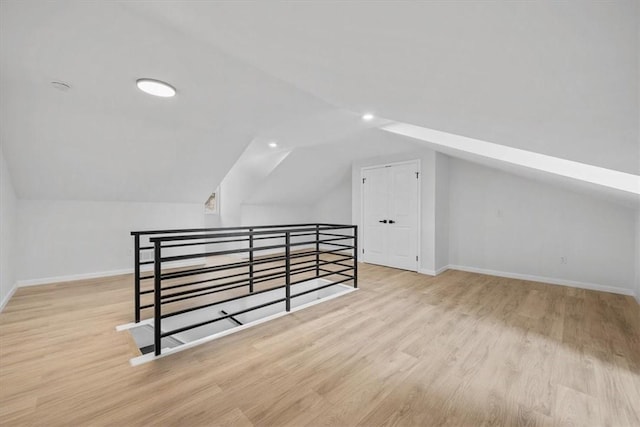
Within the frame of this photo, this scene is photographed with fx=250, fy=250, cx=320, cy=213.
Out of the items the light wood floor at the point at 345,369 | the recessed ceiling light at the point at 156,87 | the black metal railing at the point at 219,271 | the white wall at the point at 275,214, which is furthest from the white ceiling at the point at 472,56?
the white wall at the point at 275,214

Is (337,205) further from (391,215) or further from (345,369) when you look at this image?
(345,369)

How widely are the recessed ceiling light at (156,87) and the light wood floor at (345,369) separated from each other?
2.23 m

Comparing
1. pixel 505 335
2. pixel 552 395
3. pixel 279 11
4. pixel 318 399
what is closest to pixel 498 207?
pixel 505 335

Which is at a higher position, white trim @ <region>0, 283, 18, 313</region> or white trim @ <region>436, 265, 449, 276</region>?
white trim @ <region>436, 265, 449, 276</region>

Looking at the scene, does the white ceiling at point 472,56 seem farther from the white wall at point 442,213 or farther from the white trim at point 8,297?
the white trim at point 8,297

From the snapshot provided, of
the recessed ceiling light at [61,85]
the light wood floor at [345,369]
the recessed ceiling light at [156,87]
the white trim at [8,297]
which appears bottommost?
the light wood floor at [345,369]

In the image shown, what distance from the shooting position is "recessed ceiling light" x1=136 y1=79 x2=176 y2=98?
7.08 feet

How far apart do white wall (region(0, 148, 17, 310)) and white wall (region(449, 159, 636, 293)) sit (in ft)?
21.4

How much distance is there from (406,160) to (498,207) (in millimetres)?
1779

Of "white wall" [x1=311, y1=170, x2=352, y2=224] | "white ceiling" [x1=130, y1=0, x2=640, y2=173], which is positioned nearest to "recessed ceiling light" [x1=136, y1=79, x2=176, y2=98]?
"white ceiling" [x1=130, y1=0, x2=640, y2=173]

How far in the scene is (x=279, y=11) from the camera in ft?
3.32

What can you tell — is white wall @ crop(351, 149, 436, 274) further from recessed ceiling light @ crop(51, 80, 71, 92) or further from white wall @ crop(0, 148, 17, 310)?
white wall @ crop(0, 148, 17, 310)

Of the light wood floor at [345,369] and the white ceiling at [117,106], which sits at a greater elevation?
the white ceiling at [117,106]

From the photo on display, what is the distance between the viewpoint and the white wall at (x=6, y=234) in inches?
113
